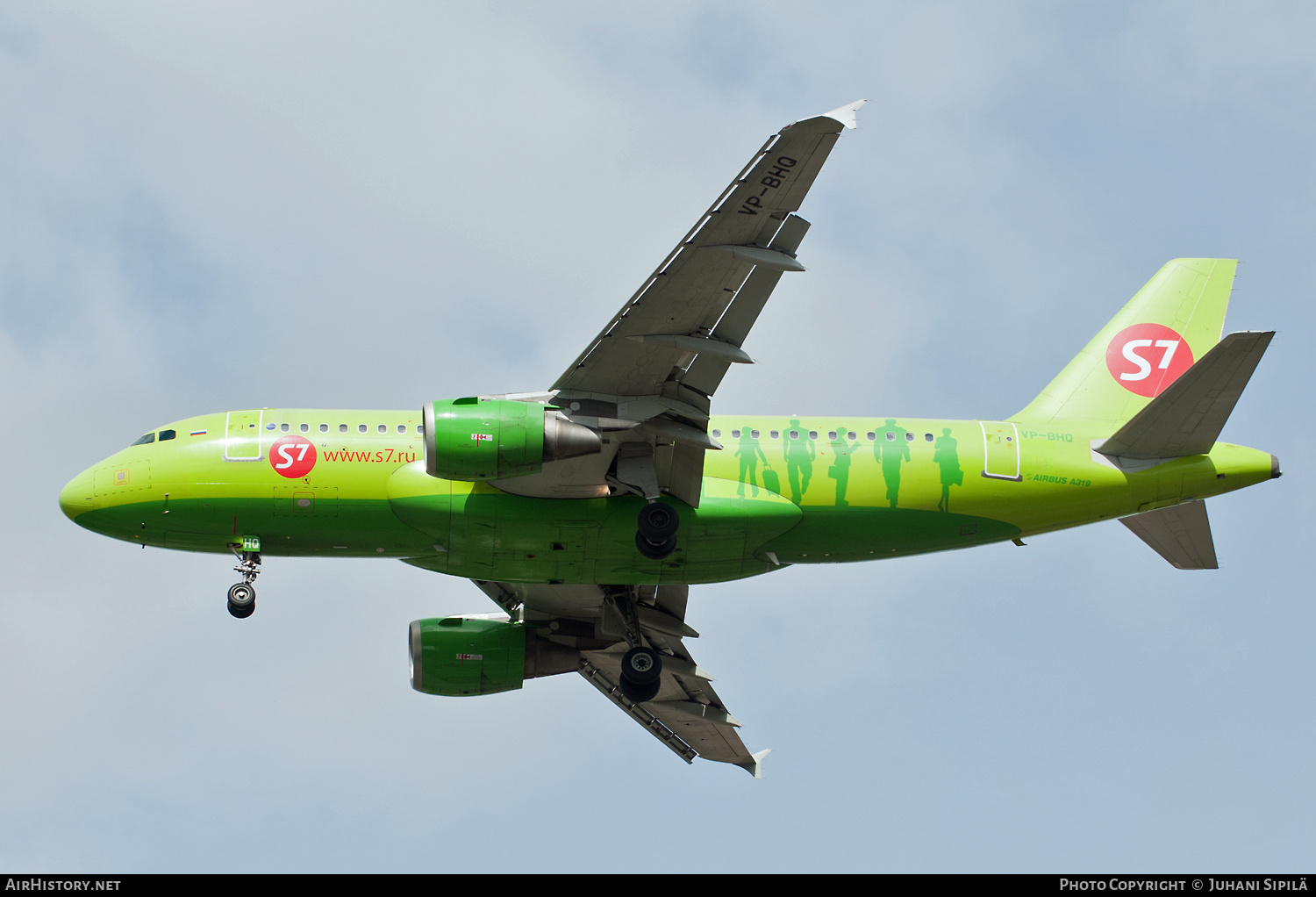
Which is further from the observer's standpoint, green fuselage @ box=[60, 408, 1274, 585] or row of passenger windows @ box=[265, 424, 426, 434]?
row of passenger windows @ box=[265, 424, 426, 434]

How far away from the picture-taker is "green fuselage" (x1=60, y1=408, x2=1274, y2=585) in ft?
121

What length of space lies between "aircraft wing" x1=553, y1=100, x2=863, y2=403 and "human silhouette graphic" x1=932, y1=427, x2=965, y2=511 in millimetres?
6493

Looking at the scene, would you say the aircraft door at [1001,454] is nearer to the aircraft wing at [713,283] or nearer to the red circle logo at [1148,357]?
the red circle logo at [1148,357]

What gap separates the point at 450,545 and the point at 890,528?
1105cm

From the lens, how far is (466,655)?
4347 cm

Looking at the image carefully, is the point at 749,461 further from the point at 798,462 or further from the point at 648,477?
the point at 648,477

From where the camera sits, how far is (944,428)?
38.8 metres

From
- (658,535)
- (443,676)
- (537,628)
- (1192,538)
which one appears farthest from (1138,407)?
(443,676)

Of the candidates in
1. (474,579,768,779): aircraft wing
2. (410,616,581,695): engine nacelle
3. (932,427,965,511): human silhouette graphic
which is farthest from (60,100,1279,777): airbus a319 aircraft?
(410,616,581,695): engine nacelle

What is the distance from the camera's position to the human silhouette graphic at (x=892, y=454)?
3781 cm

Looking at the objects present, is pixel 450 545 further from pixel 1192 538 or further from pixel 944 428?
pixel 1192 538

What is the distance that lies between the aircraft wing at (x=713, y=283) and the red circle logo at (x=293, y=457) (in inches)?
253

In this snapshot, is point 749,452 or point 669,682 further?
point 669,682

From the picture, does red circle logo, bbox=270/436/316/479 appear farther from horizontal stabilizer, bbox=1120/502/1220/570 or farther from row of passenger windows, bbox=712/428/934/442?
horizontal stabilizer, bbox=1120/502/1220/570
